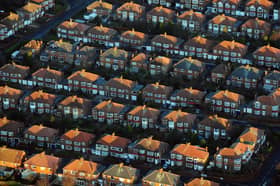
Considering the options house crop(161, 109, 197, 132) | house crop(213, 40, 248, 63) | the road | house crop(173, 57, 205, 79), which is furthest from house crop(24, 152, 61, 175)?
the road

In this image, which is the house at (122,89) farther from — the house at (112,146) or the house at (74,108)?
the house at (112,146)

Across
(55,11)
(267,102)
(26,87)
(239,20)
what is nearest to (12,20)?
(55,11)

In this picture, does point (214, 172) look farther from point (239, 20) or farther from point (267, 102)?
point (239, 20)

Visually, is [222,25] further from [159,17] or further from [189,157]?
[189,157]

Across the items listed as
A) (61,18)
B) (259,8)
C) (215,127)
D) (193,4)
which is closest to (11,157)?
(215,127)

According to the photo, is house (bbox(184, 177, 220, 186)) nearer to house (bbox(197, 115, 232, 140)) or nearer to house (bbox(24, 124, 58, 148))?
house (bbox(197, 115, 232, 140))

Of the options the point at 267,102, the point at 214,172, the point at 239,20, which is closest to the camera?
the point at 214,172
